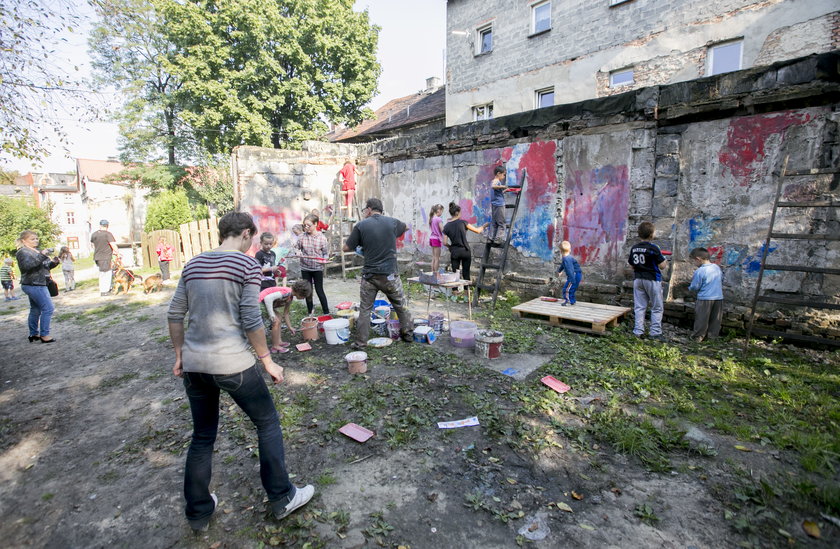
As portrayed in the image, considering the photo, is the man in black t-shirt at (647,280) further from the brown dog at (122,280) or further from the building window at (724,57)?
the brown dog at (122,280)

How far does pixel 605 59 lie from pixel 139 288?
16.0 metres

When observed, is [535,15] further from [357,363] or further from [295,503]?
[295,503]

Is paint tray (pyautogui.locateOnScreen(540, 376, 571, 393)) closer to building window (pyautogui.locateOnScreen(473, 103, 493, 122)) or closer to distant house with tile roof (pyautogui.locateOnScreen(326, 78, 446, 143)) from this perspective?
building window (pyautogui.locateOnScreen(473, 103, 493, 122))

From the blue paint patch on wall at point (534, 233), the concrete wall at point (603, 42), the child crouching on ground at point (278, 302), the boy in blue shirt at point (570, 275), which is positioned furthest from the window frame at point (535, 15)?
the child crouching on ground at point (278, 302)

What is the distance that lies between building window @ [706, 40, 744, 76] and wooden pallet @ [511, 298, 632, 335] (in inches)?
387

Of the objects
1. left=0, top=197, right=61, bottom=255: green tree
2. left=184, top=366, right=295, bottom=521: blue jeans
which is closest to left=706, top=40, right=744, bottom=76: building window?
left=184, top=366, right=295, bottom=521: blue jeans

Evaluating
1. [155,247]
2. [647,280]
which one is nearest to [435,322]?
[647,280]

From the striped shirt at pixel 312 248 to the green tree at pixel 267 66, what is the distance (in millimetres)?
15131

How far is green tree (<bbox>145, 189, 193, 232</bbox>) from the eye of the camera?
63.6 feet

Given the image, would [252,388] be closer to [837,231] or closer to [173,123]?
[837,231]

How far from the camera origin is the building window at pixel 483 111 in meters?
17.3

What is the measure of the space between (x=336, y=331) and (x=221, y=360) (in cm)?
356

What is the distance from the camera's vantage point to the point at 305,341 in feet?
20.3

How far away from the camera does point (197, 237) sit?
51.3 ft
